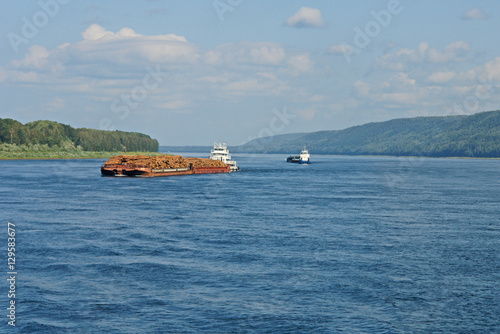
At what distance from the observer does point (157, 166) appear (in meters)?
145

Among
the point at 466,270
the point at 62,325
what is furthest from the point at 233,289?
the point at 466,270

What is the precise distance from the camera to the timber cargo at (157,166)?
138 meters

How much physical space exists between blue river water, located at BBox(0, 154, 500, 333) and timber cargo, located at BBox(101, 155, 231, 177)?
241 ft

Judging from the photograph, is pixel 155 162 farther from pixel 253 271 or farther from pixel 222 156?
pixel 253 271

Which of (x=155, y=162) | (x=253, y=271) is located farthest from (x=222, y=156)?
(x=253, y=271)

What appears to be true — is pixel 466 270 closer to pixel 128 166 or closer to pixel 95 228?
pixel 95 228

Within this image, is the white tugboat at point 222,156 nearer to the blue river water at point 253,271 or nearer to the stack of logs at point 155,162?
the stack of logs at point 155,162

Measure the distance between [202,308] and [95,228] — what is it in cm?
2743

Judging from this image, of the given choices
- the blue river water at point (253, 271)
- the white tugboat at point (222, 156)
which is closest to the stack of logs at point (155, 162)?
the white tugboat at point (222, 156)

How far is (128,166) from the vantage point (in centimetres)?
13925

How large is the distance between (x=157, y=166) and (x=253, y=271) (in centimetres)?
11549

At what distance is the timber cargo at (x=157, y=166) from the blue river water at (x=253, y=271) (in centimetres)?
7338

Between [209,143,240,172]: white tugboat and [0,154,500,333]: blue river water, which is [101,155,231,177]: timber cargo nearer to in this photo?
[209,143,240,172]: white tugboat

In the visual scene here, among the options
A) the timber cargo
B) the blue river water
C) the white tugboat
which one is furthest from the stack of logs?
the blue river water
